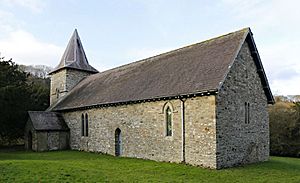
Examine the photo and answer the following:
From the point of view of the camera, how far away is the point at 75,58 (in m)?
39.0

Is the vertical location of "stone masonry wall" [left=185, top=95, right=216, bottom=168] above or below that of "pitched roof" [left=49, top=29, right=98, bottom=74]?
below

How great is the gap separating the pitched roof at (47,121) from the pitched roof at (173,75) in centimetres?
188

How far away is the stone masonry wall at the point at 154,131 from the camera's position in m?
17.3

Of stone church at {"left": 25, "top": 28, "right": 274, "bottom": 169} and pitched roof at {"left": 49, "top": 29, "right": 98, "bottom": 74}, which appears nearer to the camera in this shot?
stone church at {"left": 25, "top": 28, "right": 274, "bottom": 169}

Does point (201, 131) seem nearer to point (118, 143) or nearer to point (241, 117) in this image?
point (241, 117)

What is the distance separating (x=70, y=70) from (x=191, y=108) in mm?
23534

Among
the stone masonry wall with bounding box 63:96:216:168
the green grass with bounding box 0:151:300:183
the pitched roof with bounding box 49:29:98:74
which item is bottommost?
the green grass with bounding box 0:151:300:183

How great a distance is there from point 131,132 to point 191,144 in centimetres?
571

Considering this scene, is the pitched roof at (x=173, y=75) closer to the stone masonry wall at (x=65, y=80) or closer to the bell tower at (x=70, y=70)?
the stone masonry wall at (x=65, y=80)

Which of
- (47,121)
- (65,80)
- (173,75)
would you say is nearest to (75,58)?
(65,80)

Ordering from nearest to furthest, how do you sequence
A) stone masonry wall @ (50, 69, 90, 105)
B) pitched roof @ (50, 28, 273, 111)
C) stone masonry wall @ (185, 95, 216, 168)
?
1. stone masonry wall @ (185, 95, 216, 168)
2. pitched roof @ (50, 28, 273, 111)
3. stone masonry wall @ (50, 69, 90, 105)

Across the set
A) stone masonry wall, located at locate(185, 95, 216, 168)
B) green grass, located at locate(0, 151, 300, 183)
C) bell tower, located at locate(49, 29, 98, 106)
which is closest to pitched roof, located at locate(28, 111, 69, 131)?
bell tower, located at locate(49, 29, 98, 106)

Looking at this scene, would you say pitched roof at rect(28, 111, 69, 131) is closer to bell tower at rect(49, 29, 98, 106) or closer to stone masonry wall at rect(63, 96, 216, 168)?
stone masonry wall at rect(63, 96, 216, 168)

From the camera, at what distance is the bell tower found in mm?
37969
